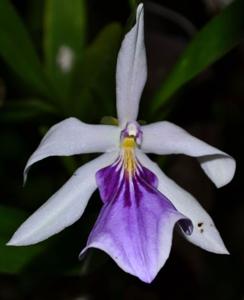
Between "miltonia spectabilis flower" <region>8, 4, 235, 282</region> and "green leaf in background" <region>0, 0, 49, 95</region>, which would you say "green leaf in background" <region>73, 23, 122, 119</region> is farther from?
"miltonia spectabilis flower" <region>8, 4, 235, 282</region>

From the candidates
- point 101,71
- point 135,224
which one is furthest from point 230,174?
point 101,71

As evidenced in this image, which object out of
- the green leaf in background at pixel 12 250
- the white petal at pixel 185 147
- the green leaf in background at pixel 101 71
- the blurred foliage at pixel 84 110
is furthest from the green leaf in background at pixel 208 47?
the green leaf in background at pixel 12 250

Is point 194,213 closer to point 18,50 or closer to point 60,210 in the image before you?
point 60,210

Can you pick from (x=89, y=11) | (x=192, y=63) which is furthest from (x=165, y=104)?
(x=89, y=11)

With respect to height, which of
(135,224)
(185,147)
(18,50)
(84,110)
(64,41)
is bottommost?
(135,224)

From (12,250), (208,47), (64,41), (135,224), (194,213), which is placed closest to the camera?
(135,224)

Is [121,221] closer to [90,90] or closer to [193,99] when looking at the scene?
[90,90]

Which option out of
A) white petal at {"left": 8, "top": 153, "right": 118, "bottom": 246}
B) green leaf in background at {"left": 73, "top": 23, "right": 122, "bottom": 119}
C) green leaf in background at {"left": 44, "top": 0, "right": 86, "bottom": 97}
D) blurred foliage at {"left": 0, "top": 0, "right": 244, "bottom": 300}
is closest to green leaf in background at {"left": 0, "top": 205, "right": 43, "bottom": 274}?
blurred foliage at {"left": 0, "top": 0, "right": 244, "bottom": 300}
